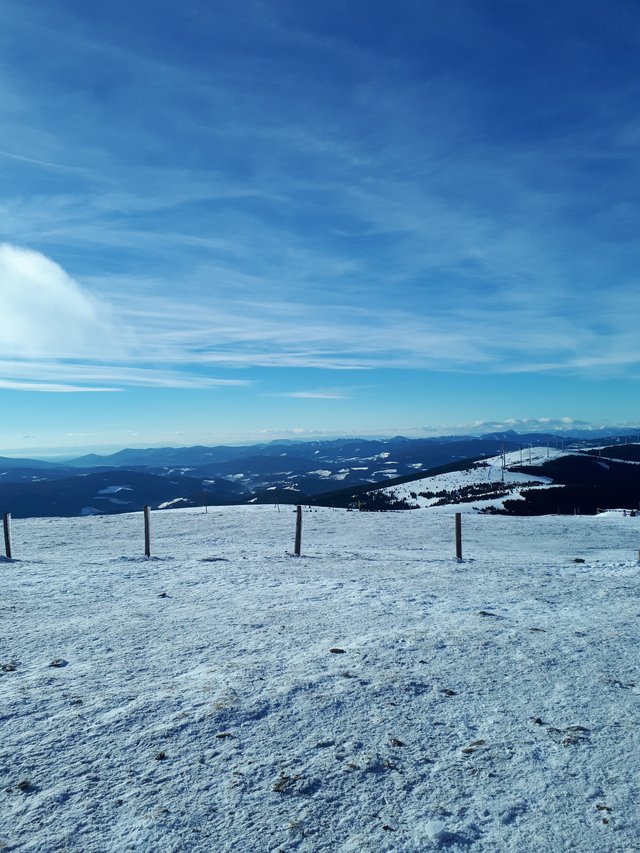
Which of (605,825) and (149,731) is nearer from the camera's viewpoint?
(605,825)

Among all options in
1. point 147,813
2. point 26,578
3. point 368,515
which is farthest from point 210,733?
point 368,515

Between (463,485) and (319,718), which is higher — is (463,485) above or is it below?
below

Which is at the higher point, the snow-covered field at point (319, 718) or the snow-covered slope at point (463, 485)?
the snow-covered field at point (319, 718)

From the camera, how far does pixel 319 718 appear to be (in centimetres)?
676

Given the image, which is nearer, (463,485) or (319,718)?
(319,718)

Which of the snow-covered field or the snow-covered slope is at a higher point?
the snow-covered field

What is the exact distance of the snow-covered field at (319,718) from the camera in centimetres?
497

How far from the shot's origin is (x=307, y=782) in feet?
18.2

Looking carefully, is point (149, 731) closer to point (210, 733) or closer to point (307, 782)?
point (210, 733)

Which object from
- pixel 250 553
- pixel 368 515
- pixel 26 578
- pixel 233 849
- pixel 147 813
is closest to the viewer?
pixel 233 849

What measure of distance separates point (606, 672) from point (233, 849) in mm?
6429

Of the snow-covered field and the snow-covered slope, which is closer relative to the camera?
the snow-covered field

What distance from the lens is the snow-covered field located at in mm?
4973

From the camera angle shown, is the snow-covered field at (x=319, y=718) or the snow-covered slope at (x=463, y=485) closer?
the snow-covered field at (x=319, y=718)
